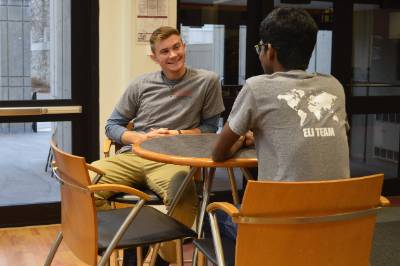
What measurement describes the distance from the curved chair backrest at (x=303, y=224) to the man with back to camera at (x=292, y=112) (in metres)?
0.15

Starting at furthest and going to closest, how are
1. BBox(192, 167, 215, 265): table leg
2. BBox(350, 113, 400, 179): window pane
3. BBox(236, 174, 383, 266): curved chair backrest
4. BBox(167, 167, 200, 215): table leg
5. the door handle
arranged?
1. BBox(350, 113, 400, 179): window pane
2. the door handle
3. BBox(167, 167, 200, 215): table leg
4. BBox(192, 167, 215, 265): table leg
5. BBox(236, 174, 383, 266): curved chair backrest

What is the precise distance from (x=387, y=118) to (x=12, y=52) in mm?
3266

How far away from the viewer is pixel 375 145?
17.7 feet

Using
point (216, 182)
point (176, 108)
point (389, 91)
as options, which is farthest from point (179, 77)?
point (389, 91)

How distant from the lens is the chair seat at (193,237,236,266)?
188 cm

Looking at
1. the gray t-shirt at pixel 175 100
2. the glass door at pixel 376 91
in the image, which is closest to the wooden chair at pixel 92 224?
the gray t-shirt at pixel 175 100

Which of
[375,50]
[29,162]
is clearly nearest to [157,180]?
[29,162]

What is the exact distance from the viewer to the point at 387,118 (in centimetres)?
523

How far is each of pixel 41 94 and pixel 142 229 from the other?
2.24 meters

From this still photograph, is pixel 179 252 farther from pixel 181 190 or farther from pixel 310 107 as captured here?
pixel 310 107

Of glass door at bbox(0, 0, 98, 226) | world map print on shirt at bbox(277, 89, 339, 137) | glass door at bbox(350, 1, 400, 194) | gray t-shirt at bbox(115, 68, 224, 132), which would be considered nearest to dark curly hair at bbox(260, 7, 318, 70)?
world map print on shirt at bbox(277, 89, 339, 137)

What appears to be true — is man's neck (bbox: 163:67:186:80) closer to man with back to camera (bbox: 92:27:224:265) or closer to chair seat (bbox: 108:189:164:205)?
man with back to camera (bbox: 92:27:224:265)

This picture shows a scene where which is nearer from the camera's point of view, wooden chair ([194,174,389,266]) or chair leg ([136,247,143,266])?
wooden chair ([194,174,389,266])

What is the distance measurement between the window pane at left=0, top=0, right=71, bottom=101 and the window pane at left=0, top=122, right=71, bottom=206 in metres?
0.23
